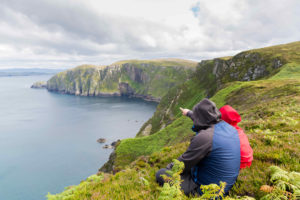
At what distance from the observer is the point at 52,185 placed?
2534 inches

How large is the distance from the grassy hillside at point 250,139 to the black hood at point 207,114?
2.33 metres

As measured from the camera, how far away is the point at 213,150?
4613 millimetres

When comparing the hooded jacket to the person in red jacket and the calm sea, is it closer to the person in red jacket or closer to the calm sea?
the person in red jacket

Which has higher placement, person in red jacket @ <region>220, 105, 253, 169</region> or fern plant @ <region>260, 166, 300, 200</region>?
person in red jacket @ <region>220, 105, 253, 169</region>

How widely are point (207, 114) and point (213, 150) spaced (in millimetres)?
1090

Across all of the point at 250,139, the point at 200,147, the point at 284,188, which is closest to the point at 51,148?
the point at 250,139

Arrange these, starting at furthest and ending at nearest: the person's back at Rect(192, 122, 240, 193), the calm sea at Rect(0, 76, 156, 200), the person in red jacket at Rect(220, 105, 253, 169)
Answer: the calm sea at Rect(0, 76, 156, 200) < the person in red jacket at Rect(220, 105, 253, 169) < the person's back at Rect(192, 122, 240, 193)

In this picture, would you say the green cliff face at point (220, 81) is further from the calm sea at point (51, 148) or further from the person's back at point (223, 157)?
the calm sea at point (51, 148)

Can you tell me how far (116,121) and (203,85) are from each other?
85.2m

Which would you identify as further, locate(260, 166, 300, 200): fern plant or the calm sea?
the calm sea

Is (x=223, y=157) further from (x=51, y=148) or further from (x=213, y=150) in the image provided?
(x=51, y=148)

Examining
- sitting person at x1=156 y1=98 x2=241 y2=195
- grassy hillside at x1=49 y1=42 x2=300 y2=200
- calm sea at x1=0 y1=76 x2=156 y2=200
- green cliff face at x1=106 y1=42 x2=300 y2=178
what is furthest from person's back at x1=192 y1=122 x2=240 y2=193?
calm sea at x1=0 y1=76 x2=156 y2=200

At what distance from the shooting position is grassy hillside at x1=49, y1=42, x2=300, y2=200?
6134mm

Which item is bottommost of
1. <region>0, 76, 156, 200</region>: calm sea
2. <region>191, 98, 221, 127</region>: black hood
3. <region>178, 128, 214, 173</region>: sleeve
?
<region>0, 76, 156, 200</region>: calm sea
